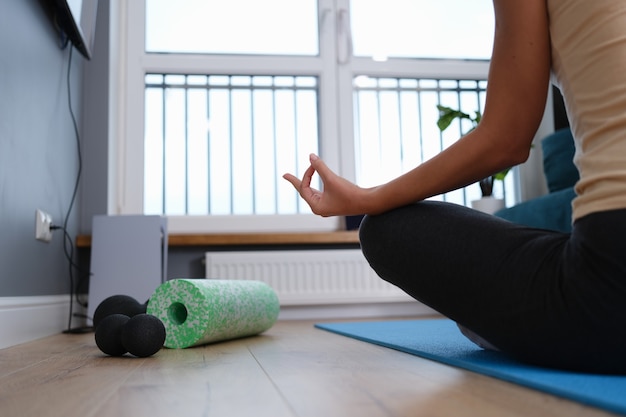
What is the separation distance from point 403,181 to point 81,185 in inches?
92.7

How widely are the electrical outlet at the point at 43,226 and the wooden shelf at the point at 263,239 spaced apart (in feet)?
2.52

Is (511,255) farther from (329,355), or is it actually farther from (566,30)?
(329,355)

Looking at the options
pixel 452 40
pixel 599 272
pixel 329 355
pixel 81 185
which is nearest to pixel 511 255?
pixel 599 272

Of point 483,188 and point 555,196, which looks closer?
point 555,196

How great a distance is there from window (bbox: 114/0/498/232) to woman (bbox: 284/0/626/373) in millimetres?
2396

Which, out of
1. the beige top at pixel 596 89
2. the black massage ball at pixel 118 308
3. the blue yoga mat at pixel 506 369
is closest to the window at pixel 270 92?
the black massage ball at pixel 118 308

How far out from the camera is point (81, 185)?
312cm

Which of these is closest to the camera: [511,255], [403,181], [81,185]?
[511,255]

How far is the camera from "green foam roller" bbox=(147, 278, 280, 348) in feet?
5.66

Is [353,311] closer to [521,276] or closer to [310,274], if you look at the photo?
[310,274]

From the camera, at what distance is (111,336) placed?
5.03 ft

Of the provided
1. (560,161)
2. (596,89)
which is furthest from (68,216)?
(596,89)

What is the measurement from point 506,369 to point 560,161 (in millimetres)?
2280

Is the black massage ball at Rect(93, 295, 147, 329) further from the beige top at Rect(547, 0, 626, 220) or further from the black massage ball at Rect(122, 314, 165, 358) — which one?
the beige top at Rect(547, 0, 626, 220)
